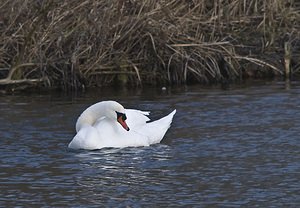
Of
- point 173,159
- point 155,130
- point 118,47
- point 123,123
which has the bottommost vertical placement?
point 173,159

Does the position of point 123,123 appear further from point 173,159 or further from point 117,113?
point 173,159

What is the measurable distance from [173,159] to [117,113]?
1293 millimetres

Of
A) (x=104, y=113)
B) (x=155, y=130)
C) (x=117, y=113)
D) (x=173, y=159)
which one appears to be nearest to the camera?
(x=173, y=159)

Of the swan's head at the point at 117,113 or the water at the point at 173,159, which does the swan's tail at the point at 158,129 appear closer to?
the water at the point at 173,159

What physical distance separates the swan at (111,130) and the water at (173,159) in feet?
0.40

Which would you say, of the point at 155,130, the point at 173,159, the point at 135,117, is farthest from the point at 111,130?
the point at 173,159

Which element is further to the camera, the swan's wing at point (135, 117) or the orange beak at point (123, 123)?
the swan's wing at point (135, 117)

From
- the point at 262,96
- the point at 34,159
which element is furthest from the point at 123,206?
the point at 262,96

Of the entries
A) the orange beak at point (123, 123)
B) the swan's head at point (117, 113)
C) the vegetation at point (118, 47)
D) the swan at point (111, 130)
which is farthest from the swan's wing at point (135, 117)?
the vegetation at point (118, 47)

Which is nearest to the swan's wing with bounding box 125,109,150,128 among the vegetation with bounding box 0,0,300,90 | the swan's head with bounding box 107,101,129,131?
the swan's head with bounding box 107,101,129,131

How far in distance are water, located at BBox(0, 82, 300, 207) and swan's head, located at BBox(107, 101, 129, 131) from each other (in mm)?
360

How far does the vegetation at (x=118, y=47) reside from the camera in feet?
59.7

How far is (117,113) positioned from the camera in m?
12.4

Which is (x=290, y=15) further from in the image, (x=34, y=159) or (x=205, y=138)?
(x=34, y=159)
